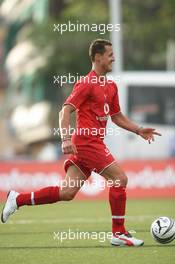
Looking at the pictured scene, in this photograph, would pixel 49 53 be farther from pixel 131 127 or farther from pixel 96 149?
pixel 96 149

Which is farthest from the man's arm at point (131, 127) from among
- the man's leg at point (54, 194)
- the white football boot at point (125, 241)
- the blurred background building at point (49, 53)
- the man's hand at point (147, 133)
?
the blurred background building at point (49, 53)

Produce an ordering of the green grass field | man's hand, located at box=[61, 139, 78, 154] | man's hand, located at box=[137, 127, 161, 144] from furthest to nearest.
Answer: man's hand, located at box=[137, 127, 161, 144] → man's hand, located at box=[61, 139, 78, 154] → the green grass field

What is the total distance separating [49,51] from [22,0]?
3.65 m

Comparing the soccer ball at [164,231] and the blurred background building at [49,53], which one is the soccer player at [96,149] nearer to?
the soccer ball at [164,231]

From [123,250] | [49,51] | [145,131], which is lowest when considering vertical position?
[123,250]

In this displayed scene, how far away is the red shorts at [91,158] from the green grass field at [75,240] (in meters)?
0.90

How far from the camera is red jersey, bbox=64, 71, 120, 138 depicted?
11.4 metres

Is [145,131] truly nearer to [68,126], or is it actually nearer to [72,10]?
[68,126]

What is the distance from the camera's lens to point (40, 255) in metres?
10.7

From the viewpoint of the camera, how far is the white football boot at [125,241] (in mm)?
11477

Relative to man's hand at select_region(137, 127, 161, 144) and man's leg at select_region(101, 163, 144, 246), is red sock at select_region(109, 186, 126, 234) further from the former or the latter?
man's hand at select_region(137, 127, 161, 144)

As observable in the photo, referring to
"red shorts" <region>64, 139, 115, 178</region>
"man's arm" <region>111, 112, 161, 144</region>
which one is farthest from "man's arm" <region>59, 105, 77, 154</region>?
"man's arm" <region>111, 112, 161, 144</region>

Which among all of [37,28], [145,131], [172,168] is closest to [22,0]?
[37,28]

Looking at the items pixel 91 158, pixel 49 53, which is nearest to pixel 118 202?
pixel 91 158
